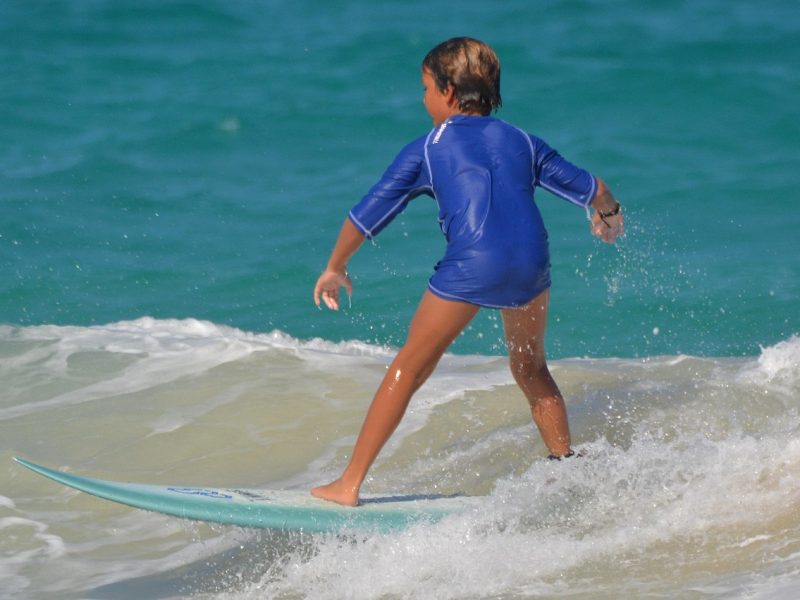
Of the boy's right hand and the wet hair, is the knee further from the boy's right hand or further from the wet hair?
the wet hair

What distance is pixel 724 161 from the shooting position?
1140 cm

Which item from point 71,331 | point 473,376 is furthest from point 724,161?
point 71,331

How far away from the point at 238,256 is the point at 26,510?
4.76 metres

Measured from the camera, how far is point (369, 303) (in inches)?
356

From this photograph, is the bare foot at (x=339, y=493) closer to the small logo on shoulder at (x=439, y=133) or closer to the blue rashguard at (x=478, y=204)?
the blue rashguard at (x=478, y=204)

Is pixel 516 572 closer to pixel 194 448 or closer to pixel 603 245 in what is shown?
pixel 194 448

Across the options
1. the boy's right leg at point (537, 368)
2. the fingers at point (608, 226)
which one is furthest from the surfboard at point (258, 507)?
the fingers at point (608, 226)

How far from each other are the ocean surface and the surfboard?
0.30 ft

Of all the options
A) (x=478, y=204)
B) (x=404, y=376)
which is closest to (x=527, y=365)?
(x=404, y=376)

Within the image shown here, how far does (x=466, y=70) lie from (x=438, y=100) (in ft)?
0.52

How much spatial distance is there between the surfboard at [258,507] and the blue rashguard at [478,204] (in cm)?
82

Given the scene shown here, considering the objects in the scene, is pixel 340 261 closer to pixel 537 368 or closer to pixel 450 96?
pixel 450 96

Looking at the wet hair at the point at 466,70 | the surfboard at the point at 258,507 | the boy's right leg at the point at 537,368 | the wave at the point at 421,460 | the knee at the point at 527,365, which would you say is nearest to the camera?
the wave at the point at 421,460

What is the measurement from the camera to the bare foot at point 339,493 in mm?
4602
